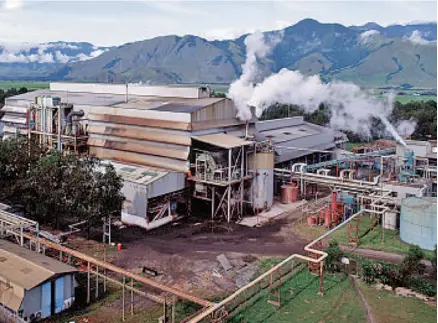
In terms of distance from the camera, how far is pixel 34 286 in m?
17.4

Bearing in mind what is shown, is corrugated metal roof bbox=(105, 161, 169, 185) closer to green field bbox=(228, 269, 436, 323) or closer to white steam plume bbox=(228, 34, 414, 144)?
white steam plume bbox=(228, 34, 414, 144)

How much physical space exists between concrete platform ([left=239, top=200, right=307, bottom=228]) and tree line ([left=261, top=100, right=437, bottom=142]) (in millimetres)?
35442

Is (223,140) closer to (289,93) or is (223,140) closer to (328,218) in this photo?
(328,218)

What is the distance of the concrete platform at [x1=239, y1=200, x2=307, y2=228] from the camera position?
31.0 m

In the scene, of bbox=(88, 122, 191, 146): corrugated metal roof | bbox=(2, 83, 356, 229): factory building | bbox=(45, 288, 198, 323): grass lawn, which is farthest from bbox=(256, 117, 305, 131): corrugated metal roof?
bbox=(45, 288, 198, 323): grass lawn

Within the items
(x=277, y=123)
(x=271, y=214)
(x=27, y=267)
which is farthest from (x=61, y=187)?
(x=277, y=123)

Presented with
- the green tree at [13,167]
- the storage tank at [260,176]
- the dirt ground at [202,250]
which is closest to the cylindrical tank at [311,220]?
the dirt ground at [202,250]

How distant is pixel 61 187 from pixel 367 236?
17363 mm

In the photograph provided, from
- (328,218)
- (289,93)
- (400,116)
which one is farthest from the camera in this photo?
(400,116)

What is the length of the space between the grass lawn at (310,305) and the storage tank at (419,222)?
23.7ft

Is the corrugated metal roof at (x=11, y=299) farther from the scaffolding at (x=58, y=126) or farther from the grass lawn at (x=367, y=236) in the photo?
the scaffolding at (x=58, y=126)

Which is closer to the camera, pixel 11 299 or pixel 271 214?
pixel 11 299

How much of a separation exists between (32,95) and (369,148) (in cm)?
3487

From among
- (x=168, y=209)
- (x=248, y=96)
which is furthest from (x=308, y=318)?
(x=248, y=96)
